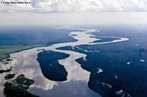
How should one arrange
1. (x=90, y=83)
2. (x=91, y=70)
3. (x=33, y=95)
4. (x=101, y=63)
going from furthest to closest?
(x=101, y=63)
(x=91, y=70)
(x=90, y=83)
(x=33, y=95)

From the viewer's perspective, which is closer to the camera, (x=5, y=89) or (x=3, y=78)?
(x=5, y=89)

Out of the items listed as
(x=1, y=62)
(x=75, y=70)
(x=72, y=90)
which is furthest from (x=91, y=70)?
(x=1, y=62)

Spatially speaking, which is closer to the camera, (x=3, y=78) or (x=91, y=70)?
(x=3, y=78)

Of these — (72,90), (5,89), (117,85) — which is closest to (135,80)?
(117,85)

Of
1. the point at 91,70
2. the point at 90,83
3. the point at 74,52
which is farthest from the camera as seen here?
the point at 74,52

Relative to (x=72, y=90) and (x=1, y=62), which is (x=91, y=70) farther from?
(x=1, y=62)

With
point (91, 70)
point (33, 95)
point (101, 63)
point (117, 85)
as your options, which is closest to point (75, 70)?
point (91, 70)

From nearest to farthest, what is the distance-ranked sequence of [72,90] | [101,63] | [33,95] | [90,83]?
[33,95], [72,90], [90,83], [101,63]

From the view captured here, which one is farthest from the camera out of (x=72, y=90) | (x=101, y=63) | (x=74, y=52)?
(x=74, y=52)

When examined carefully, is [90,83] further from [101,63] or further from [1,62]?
[1,62]
